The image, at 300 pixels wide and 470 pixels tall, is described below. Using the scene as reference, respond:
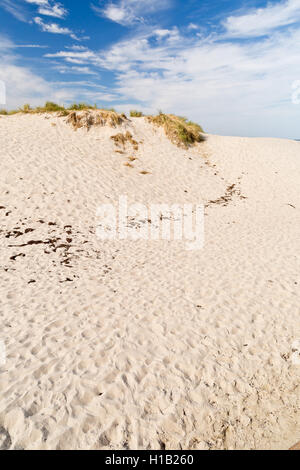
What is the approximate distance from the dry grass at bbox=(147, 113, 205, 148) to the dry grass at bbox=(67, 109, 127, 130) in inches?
137

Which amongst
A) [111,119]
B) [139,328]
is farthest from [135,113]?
[139,328]

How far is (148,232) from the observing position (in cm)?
1204

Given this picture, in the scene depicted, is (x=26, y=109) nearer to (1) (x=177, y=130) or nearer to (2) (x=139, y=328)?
(1) (x=177, y=130)

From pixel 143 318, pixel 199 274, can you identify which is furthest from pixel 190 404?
pixel 199 274

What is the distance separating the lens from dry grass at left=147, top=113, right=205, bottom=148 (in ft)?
73.5

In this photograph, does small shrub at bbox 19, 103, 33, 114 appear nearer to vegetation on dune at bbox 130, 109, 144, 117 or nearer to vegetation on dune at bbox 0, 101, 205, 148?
vegetation on dune at bbox 0, 101, 205, 148

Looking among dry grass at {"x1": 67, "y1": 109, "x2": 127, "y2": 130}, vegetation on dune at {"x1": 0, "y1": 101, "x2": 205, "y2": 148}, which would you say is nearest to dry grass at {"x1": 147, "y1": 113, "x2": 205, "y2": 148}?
vegetation on dune at {"x1": 0, "y1": 101, "x2": 205, "y2": 148}

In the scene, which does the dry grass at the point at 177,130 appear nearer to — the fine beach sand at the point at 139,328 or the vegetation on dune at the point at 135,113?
the vegetation on dune at the point at 135,113

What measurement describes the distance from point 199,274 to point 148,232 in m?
4.21

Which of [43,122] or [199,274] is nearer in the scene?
[199,274]

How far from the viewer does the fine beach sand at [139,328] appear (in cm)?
408

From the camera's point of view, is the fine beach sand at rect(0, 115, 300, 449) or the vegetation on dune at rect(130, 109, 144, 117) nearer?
the fine beach sand at rect(0, 115, 300, 449)

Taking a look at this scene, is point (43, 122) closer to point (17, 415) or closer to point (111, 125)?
point (111, 125)

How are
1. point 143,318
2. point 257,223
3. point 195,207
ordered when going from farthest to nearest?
point 195,207
point 257,223
point 143,318
